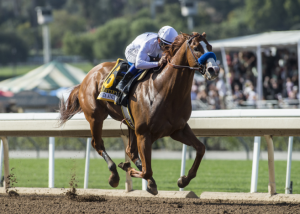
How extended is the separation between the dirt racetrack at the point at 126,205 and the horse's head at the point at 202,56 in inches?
→ 45.1

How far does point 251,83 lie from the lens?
14.9 meters

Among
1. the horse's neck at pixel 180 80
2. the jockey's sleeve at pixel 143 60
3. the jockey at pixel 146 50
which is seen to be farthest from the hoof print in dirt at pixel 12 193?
the horse's neck at pixel 180 80

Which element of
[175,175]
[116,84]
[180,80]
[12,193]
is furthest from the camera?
[175,175]

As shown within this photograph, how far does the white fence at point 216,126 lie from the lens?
4.34 meters

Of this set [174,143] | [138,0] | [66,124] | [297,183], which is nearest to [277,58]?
[174,143]

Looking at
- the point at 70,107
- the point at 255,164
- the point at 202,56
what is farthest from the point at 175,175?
the point at 202,56

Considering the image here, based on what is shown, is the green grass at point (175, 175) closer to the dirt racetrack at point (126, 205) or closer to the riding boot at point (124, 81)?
the dirt racetrack at point (126, 205)

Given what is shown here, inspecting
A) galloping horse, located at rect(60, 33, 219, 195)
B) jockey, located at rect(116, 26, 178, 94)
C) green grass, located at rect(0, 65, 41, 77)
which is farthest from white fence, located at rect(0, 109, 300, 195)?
green grass, located at rect(0, 65, 41, 77)

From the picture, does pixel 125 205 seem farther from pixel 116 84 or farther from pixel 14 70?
pixel 14 70

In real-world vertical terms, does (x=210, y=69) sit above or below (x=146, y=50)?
below

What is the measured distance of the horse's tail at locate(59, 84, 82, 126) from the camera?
5.13 meters

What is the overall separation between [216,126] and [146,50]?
100cm

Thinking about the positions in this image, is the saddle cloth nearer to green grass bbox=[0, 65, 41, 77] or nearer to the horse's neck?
the horse's neck

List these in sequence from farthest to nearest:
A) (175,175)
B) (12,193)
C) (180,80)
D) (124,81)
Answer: (175,175)
(12,193)
(124,81)
(180,80)
